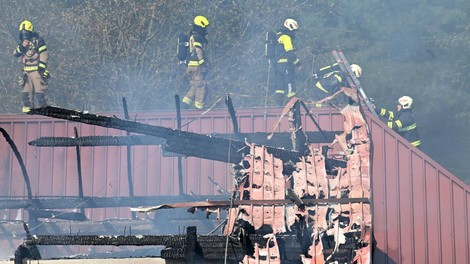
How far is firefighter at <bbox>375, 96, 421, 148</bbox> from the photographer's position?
14086 millimetres

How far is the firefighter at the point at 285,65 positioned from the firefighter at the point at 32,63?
419 cm

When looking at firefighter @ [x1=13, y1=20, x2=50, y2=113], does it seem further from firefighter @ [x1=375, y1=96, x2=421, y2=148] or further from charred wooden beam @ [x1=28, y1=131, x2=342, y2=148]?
firefighter @ [x1=375, y1=96, x2=421, y2=148]

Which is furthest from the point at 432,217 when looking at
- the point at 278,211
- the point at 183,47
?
the point at 183,47

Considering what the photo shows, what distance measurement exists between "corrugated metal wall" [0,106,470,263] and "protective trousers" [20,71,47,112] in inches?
72.6

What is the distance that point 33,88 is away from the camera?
15805 mm

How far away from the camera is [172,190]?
1330 centimetres

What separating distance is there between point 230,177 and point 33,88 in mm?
4638

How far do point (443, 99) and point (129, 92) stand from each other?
8.63 metres

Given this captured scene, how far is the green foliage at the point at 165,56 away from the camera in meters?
22.3

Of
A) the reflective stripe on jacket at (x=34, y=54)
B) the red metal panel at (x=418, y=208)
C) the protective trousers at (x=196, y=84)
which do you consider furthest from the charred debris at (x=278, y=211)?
the reflective stripe on jacket at (x=34, y=54)

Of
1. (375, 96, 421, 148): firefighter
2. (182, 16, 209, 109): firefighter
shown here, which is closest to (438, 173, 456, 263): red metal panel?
(375, 96, 421, 148): firefighter

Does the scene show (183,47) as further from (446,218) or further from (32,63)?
(446,218)

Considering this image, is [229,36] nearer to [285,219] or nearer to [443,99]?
[443,99]

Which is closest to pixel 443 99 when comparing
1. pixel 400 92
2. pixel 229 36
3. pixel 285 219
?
pixel 400 92
